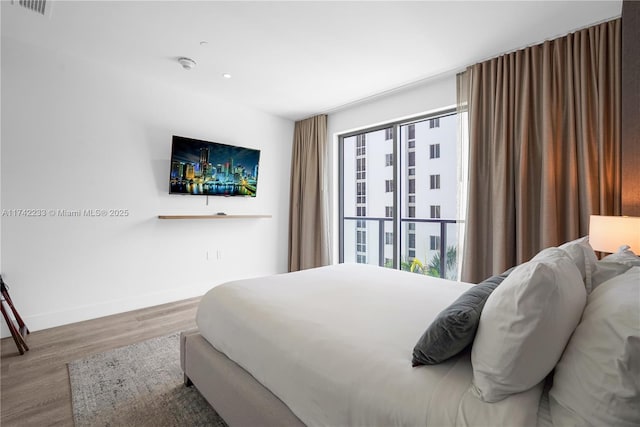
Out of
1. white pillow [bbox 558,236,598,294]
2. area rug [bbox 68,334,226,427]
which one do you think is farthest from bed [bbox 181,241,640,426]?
white pillow [bbox 558,236,598,294]

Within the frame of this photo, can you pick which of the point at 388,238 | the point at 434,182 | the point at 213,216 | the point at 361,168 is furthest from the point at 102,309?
the point at 434,182

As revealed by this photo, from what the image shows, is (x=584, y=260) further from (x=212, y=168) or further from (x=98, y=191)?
(x=98, y=191)

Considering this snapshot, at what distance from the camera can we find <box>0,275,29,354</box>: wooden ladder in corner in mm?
2361

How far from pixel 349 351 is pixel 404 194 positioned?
3.09 metres

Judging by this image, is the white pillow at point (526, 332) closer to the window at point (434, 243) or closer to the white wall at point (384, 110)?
the white wall at point (384, 110)

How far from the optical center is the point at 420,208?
152 inches

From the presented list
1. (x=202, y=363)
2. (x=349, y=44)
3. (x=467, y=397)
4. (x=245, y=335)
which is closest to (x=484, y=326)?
(x=467, y=397)

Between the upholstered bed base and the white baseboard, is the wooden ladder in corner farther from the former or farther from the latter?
the upholstered bed base

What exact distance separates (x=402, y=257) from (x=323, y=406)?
10.1 ft

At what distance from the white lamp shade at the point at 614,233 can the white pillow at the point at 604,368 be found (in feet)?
3.85

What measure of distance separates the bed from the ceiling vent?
239cm

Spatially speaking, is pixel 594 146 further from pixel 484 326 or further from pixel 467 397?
pixel 467 397

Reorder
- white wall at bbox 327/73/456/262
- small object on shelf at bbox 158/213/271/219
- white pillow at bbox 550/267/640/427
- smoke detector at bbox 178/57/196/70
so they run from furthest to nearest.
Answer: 1. small object on shelf at bbox 158/213/271/219
2. white wall at bbox 327/73/456/262
3. smoke detector at bbox 178/57/196/70
4. white pillow at bbox 550/267/640/427

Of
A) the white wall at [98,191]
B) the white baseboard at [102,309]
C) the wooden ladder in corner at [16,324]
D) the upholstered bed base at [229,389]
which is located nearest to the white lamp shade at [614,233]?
the upholstered bed base at [229,389]
